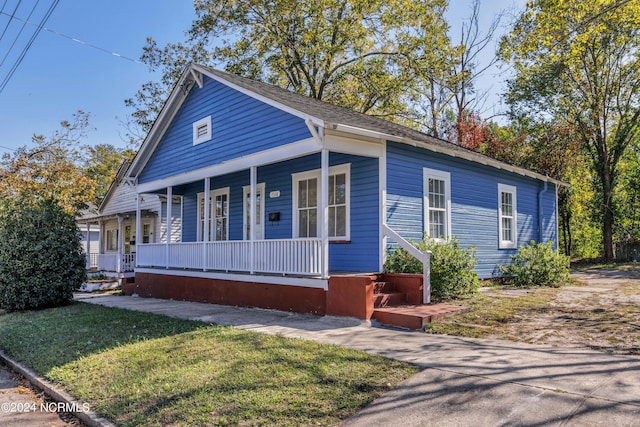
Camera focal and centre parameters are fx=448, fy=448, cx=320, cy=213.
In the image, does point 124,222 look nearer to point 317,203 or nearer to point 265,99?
point 317,203

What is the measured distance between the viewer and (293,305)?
9125 mm

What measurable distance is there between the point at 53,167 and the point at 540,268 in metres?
21.8

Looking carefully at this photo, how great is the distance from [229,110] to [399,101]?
52.6ft

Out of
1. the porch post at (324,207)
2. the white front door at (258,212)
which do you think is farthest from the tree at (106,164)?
the porch post at (324,207)

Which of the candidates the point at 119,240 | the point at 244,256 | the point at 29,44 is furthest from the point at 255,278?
the point at 119,240

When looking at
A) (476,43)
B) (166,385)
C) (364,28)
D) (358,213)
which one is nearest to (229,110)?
(358,213)

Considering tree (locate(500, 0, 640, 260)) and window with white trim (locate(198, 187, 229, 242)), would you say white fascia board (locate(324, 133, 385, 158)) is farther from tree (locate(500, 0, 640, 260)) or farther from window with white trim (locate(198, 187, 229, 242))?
tree (locate(500, 0, 640, 260))

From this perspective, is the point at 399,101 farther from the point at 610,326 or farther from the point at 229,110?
the point at 610,326

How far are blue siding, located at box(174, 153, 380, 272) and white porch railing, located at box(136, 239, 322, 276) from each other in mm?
1459

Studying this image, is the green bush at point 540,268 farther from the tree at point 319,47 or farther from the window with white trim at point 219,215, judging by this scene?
the tree at point 319,47

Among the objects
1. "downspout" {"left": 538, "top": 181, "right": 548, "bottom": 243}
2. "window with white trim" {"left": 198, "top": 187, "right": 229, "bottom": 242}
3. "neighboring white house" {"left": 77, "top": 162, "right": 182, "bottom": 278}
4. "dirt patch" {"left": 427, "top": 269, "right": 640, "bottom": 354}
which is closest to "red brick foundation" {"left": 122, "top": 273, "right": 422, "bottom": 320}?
"dirt patch" {"left": 427, "top": 269, "right": 640, "bottom": 354}

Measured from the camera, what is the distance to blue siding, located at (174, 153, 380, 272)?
31.3ft

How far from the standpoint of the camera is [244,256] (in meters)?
10.4

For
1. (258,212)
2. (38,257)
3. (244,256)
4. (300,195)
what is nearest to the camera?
(244,256)
